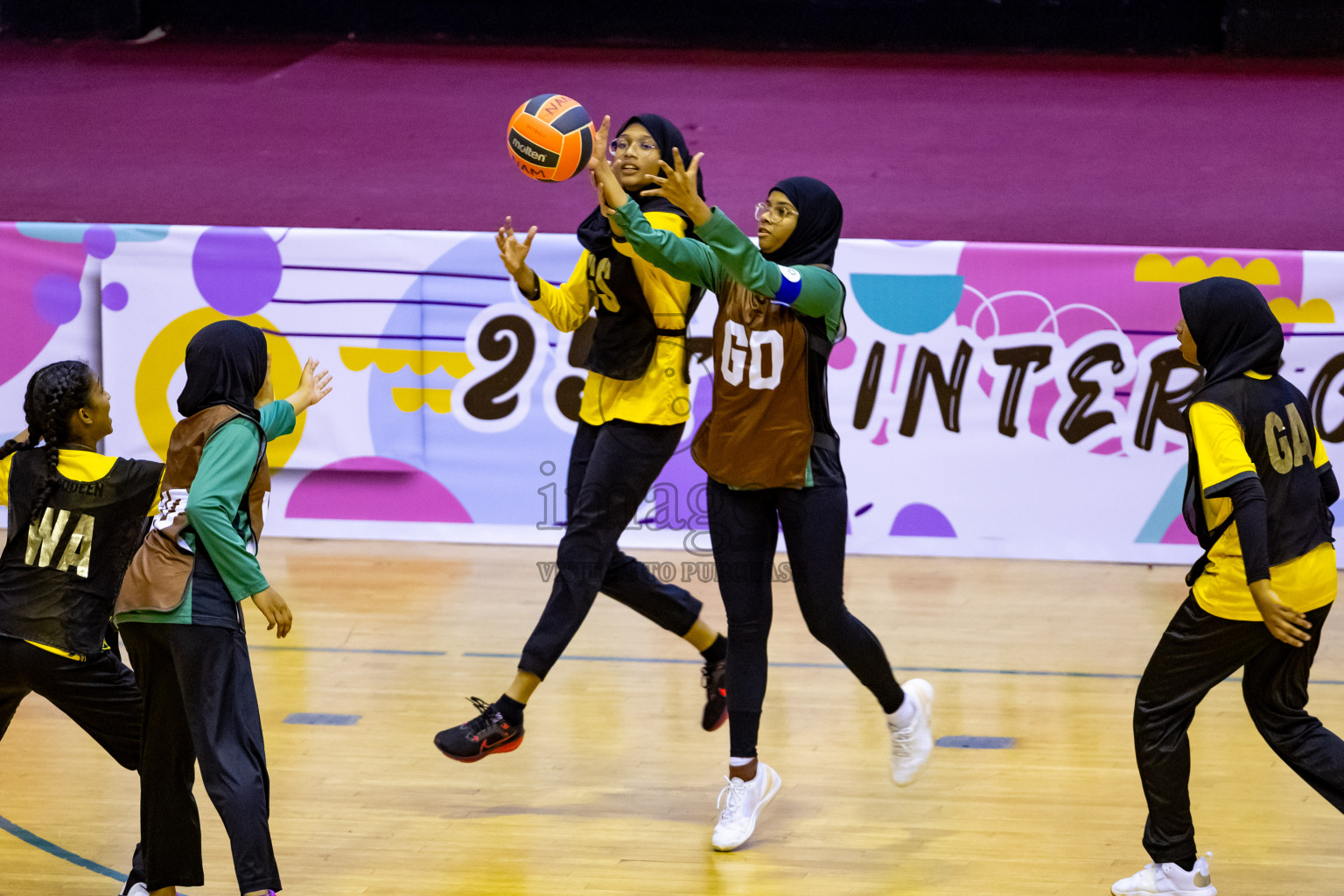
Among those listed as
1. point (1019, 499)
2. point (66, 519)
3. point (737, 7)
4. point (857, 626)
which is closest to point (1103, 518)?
point (1019, 499)

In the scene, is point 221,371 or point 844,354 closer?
point 221,371

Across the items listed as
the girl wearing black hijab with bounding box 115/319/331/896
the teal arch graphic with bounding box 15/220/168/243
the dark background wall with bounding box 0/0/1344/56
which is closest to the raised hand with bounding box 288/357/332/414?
the girl wearing black hijab with bounding box 115/319/331/896

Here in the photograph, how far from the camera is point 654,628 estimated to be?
6.08m

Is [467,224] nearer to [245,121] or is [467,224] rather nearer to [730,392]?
[245,121]

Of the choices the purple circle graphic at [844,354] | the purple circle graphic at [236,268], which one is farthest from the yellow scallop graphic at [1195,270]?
the purple circle graphic at [236,268]

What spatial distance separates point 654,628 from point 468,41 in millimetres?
7488

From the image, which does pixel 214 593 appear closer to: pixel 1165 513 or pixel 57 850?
pixel 57 850

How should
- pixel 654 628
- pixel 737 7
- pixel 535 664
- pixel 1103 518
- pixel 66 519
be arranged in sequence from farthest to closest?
pixel 737 7 → pixel 1103 518 → pixel 654 628 → pixel 535 664 → pixel 66 519

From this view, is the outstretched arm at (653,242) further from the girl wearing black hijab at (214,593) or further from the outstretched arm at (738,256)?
the girl wearing black hijab at (214,593)

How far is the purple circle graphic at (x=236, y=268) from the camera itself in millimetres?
7199

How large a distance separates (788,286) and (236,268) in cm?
448

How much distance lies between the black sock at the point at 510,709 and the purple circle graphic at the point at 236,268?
3761 millimetres

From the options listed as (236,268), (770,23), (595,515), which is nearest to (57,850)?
(595,515)

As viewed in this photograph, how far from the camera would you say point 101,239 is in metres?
7.23
